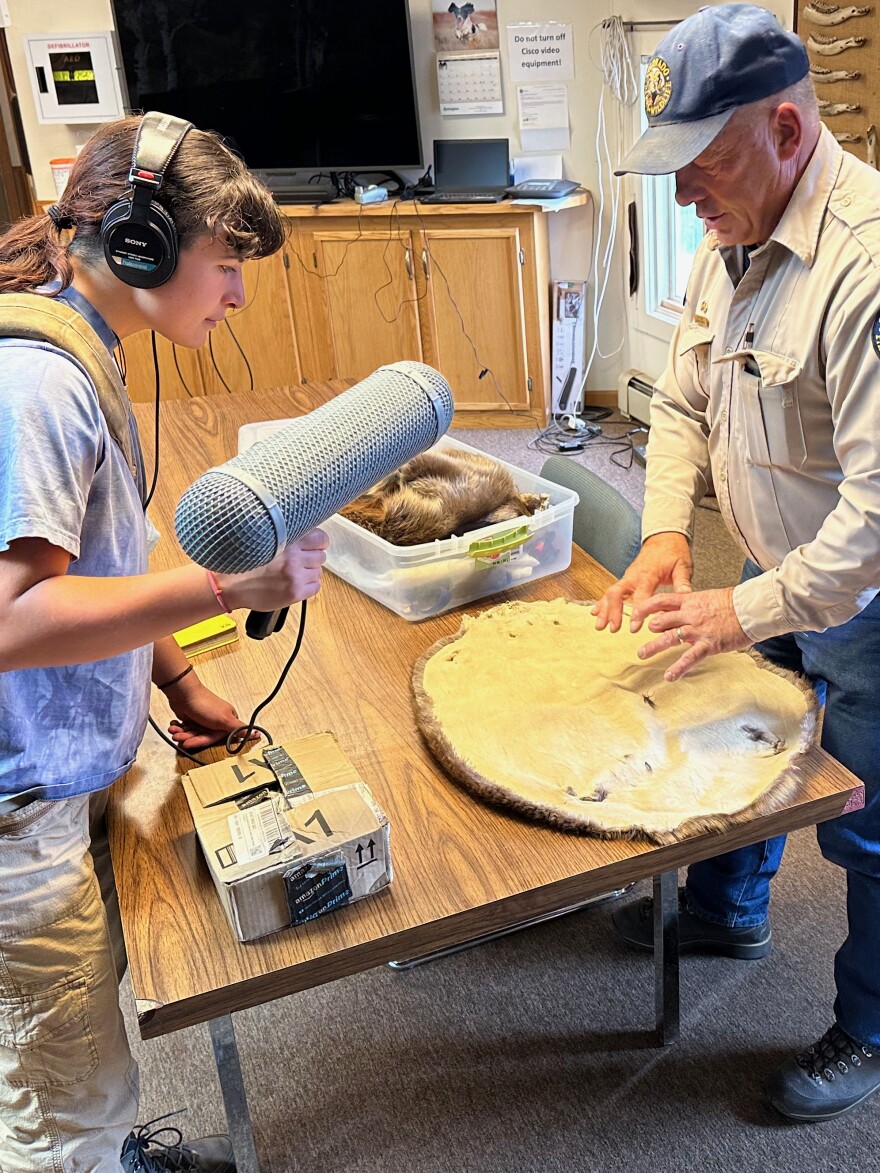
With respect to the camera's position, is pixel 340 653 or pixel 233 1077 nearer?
pixel 233 1077

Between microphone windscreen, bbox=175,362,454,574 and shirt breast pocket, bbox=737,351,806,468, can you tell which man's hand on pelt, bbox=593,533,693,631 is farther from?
microphone windscreen, bbox=175,362,454,574

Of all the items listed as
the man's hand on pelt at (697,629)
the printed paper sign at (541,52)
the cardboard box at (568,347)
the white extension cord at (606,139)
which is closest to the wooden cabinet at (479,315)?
the cardboard box at (568,347)

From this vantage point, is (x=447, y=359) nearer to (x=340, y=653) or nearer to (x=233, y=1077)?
(x=340, y=653)

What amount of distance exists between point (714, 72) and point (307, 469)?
0.78 m

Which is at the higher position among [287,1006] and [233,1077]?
[233,1077]

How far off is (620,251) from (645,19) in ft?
3.08

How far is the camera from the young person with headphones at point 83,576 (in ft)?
3.19

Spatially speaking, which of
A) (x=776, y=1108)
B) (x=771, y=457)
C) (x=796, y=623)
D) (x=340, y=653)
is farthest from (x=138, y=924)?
(x=776, y=1108)

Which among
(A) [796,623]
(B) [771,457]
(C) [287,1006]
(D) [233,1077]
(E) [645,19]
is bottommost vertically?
(C) [287,1006]

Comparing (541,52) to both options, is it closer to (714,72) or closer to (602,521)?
(602,521)

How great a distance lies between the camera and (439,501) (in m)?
1.67

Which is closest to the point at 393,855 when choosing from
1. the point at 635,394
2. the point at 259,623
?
the point at 259,623

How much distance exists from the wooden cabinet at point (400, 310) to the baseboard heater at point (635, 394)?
0.36m

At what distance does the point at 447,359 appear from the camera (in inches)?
187
